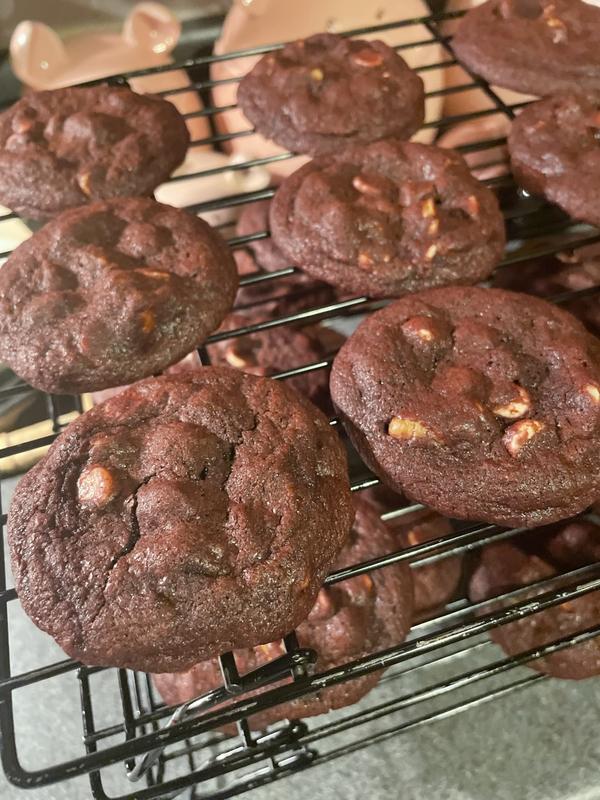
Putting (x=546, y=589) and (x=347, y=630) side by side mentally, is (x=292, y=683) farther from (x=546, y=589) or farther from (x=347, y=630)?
(x=546, y=589)

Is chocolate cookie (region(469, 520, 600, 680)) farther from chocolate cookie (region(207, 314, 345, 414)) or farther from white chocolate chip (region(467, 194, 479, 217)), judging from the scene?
white chocolate chip (region(467, 194, 479, 217))

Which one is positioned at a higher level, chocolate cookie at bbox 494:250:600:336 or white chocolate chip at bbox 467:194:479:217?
white chocolate chip at bbox 467:194:479:217

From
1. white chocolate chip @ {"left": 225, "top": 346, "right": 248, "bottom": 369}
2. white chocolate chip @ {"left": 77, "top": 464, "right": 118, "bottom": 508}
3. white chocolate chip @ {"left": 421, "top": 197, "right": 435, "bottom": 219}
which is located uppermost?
white chocolate chip @ {"left": 421, "top": 197, "right": 435, "bottom": 219}

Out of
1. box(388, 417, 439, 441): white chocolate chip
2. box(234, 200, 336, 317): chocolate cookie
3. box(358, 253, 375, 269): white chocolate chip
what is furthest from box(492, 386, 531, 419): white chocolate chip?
box(234, 200, 336, 317): chocolate cookie

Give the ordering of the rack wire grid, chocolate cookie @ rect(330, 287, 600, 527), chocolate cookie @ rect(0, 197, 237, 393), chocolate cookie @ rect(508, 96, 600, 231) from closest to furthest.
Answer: the rack wire grid, chocolate cookie @ rect(330, 287, 600, 527), chocolate cookie @ rect(0, 197, 237, 393), chocolate cookie @ rect(508, 96, 600, 231)

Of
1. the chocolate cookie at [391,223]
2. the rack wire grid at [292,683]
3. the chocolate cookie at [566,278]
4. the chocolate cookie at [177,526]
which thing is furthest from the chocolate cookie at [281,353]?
the chocolate cookie at [566,278]

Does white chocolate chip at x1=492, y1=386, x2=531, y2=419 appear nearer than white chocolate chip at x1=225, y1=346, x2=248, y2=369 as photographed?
Yes
